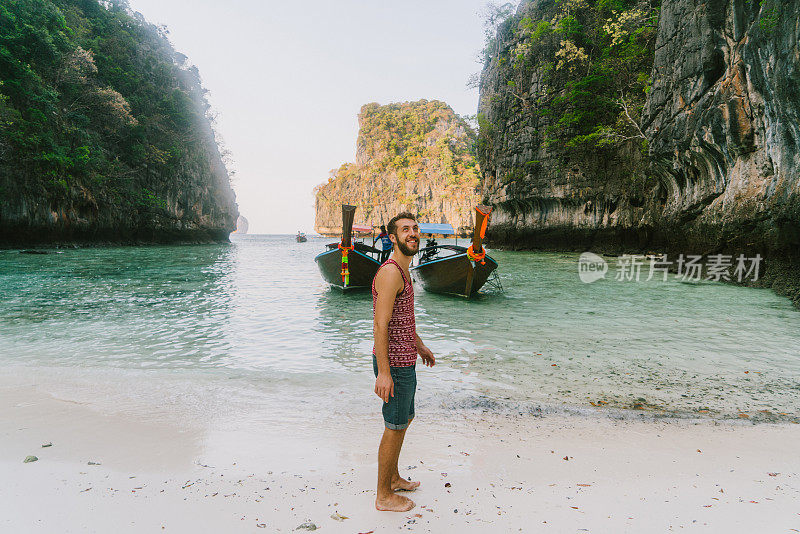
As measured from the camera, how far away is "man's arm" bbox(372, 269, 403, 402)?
7.48ft

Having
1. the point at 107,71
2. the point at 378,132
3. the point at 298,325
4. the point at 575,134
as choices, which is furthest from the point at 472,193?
the point at 298,325

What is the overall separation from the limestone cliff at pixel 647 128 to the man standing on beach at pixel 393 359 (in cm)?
1143

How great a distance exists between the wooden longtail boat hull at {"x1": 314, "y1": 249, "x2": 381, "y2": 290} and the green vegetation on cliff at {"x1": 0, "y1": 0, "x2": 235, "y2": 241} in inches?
790

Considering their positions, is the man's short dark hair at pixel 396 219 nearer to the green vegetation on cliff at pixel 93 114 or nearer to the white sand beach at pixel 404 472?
the white sand beach at pixel 404 472

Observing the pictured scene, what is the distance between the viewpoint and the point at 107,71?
101 ft

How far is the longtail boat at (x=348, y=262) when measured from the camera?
460 inches

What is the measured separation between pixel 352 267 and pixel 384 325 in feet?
33.1

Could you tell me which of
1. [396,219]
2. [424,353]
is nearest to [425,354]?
[424,353]

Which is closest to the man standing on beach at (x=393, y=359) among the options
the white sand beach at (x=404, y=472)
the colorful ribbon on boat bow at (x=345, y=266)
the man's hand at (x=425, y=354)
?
the white sand beach at (x=404, y=472)

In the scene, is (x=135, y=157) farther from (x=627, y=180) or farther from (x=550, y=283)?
(x=627, y=180)

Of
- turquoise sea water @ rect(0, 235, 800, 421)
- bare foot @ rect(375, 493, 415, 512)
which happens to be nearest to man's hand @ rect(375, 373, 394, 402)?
bare foot @ rect(375, 493, 415, 512)

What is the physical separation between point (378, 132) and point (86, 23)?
98.1m

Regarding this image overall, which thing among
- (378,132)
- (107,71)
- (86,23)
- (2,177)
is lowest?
(2,177)

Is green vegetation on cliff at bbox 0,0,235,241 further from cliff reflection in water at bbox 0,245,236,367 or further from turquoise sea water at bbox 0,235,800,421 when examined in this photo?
A: turquoise sea water at bbox 0,235,800,421
